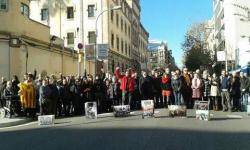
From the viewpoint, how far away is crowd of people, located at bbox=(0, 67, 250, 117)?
23734mm

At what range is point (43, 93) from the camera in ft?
76.8

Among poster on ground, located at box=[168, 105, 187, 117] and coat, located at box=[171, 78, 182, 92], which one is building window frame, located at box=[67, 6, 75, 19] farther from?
poster on ground, located at box=[168, 105, 187, 117]

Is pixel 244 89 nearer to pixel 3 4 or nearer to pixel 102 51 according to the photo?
pixel 3 4

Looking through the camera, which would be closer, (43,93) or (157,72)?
(43,93)

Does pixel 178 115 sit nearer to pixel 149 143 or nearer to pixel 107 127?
pixel 107 127

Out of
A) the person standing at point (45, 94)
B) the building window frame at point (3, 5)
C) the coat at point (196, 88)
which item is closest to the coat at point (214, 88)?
the coat at point (196, 88)

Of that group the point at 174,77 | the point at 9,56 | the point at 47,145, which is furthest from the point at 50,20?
the point at 47,145

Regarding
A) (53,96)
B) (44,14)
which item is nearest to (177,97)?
(53,96)

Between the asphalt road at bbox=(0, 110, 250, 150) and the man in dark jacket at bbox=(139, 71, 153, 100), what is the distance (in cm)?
668

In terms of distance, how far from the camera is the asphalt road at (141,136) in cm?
1273

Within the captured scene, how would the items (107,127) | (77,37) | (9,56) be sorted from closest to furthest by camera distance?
1. (107,127)
2. (9,56)
3. (77,37)

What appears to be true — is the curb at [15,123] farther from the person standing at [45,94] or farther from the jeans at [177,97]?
the jeans at [177,97]

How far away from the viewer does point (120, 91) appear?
26.4 metres

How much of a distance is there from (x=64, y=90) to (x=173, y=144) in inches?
498
